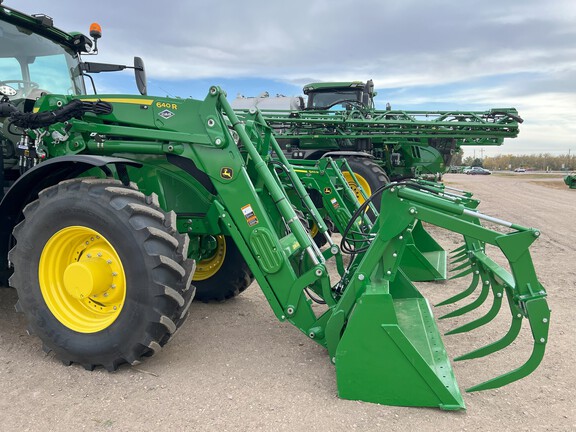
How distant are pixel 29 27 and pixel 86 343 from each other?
10.3ft

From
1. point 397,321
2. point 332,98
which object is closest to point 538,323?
point 397,321

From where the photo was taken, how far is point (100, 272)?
10.1 ft

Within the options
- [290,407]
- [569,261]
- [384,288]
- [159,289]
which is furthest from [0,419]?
[569,261]

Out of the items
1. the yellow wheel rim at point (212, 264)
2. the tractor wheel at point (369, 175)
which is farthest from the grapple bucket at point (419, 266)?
the tractor wheel at point (369, 175)

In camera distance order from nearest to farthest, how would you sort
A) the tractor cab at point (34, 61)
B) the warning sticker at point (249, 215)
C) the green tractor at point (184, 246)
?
1. the green tractor at point (184, 246)
2. the warning sticker at point (249, 215)
3. the tractor cab at point (34, 61)

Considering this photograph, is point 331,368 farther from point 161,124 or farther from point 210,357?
point 161,124

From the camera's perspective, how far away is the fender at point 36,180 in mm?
3082

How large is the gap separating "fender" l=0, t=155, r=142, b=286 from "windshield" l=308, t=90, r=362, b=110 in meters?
9.01

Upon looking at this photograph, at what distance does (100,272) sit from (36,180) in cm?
91

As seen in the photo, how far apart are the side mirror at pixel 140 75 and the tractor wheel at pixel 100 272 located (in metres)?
1.75

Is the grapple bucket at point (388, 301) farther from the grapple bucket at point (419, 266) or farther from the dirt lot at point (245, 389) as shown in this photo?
the grapple bucket at point (419, 266)

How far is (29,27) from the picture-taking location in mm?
4340

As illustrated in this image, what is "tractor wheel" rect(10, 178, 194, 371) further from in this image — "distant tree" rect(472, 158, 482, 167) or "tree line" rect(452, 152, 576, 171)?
"distant tree" rect(472, 158, 482, 167)

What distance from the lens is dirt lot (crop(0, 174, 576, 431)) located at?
2.56m
